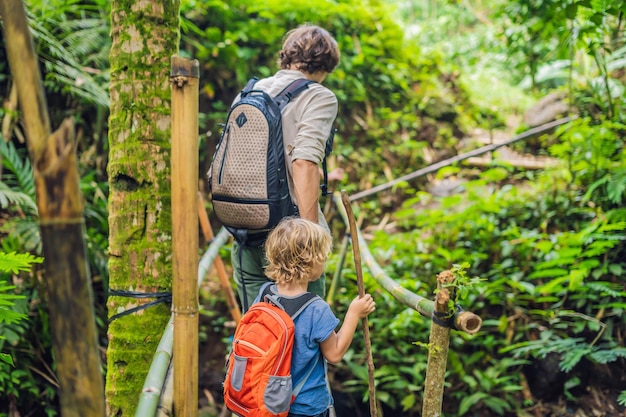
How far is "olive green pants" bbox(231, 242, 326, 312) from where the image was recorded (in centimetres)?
228

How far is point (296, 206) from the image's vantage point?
2.21 m

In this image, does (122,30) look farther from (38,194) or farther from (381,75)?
(381,75)

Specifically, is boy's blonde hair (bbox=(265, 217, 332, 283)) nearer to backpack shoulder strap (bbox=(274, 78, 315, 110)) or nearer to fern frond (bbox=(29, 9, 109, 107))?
backpack shoulder strap (bbox=(274, 78, 315, 110))

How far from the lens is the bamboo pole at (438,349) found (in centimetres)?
161

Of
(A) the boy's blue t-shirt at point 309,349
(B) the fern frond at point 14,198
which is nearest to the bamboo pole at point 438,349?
(A) the boy's blue t-shirt at point 309,349

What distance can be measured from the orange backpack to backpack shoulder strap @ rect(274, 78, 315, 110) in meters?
0.88

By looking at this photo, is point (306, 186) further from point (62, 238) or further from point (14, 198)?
point (14, 198)

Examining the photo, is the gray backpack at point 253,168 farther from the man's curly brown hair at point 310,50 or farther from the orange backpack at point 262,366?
the orange backpack at point 262,366

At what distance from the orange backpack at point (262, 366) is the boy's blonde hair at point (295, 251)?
0.45 feet

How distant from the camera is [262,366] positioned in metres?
1.60

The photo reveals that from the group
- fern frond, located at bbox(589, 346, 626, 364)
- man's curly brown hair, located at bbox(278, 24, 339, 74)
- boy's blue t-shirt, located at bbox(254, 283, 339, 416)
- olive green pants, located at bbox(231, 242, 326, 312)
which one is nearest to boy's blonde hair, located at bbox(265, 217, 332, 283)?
boy's blue t-shirt, located at bbox(254, 283, 339, 416)

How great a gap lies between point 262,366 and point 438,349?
570 millimetres

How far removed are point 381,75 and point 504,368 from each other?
4.35 meters

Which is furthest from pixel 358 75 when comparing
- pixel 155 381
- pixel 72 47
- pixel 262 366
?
pixel 155 381
